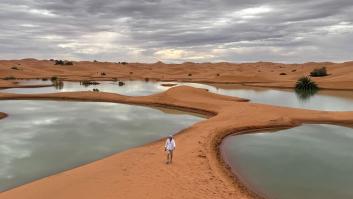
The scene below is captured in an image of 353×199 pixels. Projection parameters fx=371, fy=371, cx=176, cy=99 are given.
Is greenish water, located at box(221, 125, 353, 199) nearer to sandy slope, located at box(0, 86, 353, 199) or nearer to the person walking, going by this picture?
sandy slope, located at box(0, 86, 353, 199)

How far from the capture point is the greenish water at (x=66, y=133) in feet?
57.4

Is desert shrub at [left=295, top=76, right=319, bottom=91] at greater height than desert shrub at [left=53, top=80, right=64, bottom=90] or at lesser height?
greater

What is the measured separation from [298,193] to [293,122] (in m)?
17.0

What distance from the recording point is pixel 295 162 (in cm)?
1848

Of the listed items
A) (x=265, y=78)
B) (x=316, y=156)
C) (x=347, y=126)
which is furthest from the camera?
(x=265, y=78)

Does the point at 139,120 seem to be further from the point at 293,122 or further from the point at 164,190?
the point at 164,190

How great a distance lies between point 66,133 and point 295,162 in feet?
48.0

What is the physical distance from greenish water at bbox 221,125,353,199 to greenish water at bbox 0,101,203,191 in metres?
6.12

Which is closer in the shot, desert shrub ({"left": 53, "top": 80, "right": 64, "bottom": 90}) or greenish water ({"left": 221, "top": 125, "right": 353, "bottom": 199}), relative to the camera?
greenish water ({"left": 221, "top": 125, "right": 353, "bottom": 199})

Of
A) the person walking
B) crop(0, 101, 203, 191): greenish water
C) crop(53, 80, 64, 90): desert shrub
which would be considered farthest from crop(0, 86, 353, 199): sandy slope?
crop(53, 80, 64, 90): desert shrub

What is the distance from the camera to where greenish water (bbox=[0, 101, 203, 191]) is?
17484 millimetres

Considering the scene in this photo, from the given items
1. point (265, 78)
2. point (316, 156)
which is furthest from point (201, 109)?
point (265, 78)

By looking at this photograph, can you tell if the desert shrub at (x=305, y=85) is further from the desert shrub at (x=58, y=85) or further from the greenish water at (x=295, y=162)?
the desert shrub at (x=58, y=85)

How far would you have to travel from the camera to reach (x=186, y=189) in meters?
13.3
